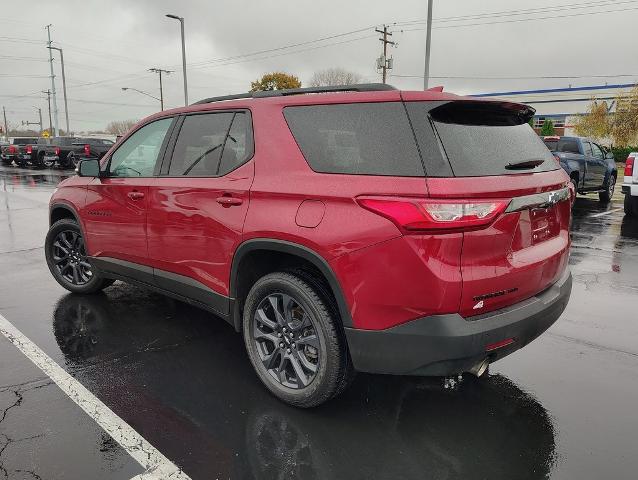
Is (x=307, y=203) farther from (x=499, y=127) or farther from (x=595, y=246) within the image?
(x=595, y=246)

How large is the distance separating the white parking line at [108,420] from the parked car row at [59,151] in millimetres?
22381

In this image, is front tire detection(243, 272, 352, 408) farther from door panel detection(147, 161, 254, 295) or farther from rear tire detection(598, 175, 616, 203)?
rear tire detection(598, 175, 616, 203)

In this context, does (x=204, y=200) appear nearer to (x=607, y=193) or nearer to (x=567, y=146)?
(x=567, y=146)

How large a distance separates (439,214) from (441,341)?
61 cm

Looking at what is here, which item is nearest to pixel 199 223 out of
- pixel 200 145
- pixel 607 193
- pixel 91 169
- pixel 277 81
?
pixel 200 145

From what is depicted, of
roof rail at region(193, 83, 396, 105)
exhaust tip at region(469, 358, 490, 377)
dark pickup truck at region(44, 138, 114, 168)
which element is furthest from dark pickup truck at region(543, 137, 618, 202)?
dark pickup truck at region(44, 138, 114, 168)

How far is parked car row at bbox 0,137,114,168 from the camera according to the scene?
84.8 ft

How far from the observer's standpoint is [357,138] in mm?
2754

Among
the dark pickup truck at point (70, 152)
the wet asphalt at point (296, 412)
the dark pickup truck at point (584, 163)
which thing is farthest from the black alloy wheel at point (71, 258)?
the dark pickup truck at point (70, 152)

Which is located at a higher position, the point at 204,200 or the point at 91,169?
the point at 91,169

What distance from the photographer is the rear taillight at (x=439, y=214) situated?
2.39 m

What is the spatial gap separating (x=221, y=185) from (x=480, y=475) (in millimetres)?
2244

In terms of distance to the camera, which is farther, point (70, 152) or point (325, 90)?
point (70, 152)

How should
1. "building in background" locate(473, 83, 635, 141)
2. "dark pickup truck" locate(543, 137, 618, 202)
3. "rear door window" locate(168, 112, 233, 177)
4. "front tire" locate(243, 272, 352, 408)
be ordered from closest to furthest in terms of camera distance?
"front tire" locate(243, 272, 352, 408)
"rear door window" locate(168, 112, 233, 177)
"dark pickup truck" locate(543, 137, 618, 202)
"building in background" locate(473, 83, 635, 141)
